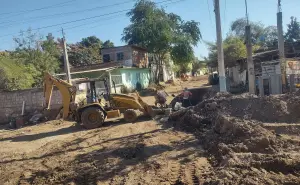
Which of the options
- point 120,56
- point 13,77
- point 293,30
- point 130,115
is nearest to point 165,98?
point 130,115

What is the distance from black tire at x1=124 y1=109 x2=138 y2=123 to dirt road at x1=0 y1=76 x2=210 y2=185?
0.84m

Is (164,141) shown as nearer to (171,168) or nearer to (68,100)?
(171,168)

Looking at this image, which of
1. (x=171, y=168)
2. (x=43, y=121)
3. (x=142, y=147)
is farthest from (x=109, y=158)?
(x=43, y=121)

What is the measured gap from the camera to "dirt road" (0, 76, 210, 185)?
7113 mm

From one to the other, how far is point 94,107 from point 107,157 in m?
5.67

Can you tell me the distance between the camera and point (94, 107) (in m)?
14.2

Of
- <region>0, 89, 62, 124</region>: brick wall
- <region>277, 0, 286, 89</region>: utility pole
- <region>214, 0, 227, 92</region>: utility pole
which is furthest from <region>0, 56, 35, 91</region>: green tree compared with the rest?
<region>277, 0, 286, 89</region>: utility pole

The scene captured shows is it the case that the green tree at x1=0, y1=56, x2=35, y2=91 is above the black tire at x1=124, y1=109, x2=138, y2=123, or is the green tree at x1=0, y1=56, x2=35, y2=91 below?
→ above

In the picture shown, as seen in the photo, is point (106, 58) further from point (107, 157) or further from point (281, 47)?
point (107, 157)

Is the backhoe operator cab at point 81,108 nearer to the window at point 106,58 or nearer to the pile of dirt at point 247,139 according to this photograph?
the pile of dirt at point 247,139

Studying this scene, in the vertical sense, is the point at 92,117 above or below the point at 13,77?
below

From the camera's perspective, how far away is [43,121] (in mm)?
18438

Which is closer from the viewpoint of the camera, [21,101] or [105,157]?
[105,157]

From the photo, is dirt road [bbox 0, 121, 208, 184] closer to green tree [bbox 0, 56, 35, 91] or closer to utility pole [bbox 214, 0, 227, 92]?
utility pole [bbox 214, 0, 227, 92]
